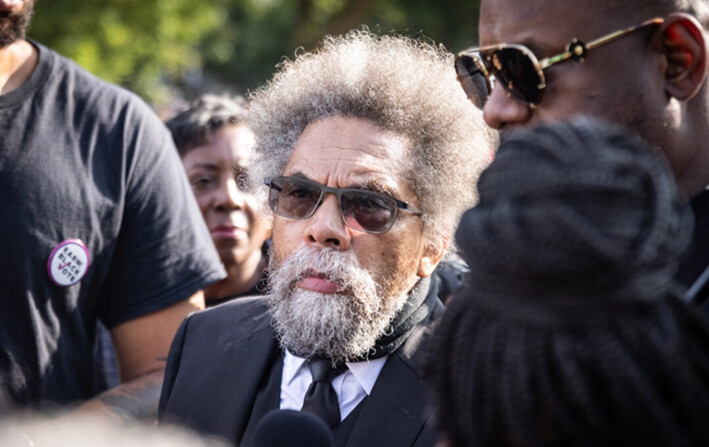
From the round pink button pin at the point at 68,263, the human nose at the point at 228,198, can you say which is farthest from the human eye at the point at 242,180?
the round pink button pin at the point at 68,263

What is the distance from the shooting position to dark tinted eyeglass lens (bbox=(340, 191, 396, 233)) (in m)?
2.97

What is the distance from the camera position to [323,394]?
2.73 m

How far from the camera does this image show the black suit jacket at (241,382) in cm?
263

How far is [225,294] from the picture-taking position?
4543mm

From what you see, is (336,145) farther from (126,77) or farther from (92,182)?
(126,77)

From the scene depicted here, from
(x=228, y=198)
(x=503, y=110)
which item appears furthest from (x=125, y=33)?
(x=503, y=110)

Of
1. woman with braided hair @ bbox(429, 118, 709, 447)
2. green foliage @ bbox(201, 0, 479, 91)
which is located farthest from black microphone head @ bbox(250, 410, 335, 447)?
green foliage @ bbox(201, 0, 479, 91)

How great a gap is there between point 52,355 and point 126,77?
11.0 meters

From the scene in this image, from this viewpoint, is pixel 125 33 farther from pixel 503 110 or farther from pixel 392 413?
pixel 503 110

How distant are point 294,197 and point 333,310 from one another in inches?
18.1

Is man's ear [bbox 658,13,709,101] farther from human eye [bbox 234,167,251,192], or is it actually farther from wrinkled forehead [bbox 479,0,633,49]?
human eye [bbox 234,167,251,192]

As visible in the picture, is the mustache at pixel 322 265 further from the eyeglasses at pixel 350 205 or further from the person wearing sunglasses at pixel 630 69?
the person wearing sunglasses at pixel 630 69

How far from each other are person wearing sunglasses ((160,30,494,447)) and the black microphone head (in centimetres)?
94

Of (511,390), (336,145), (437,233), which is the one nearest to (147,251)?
(336,145)
